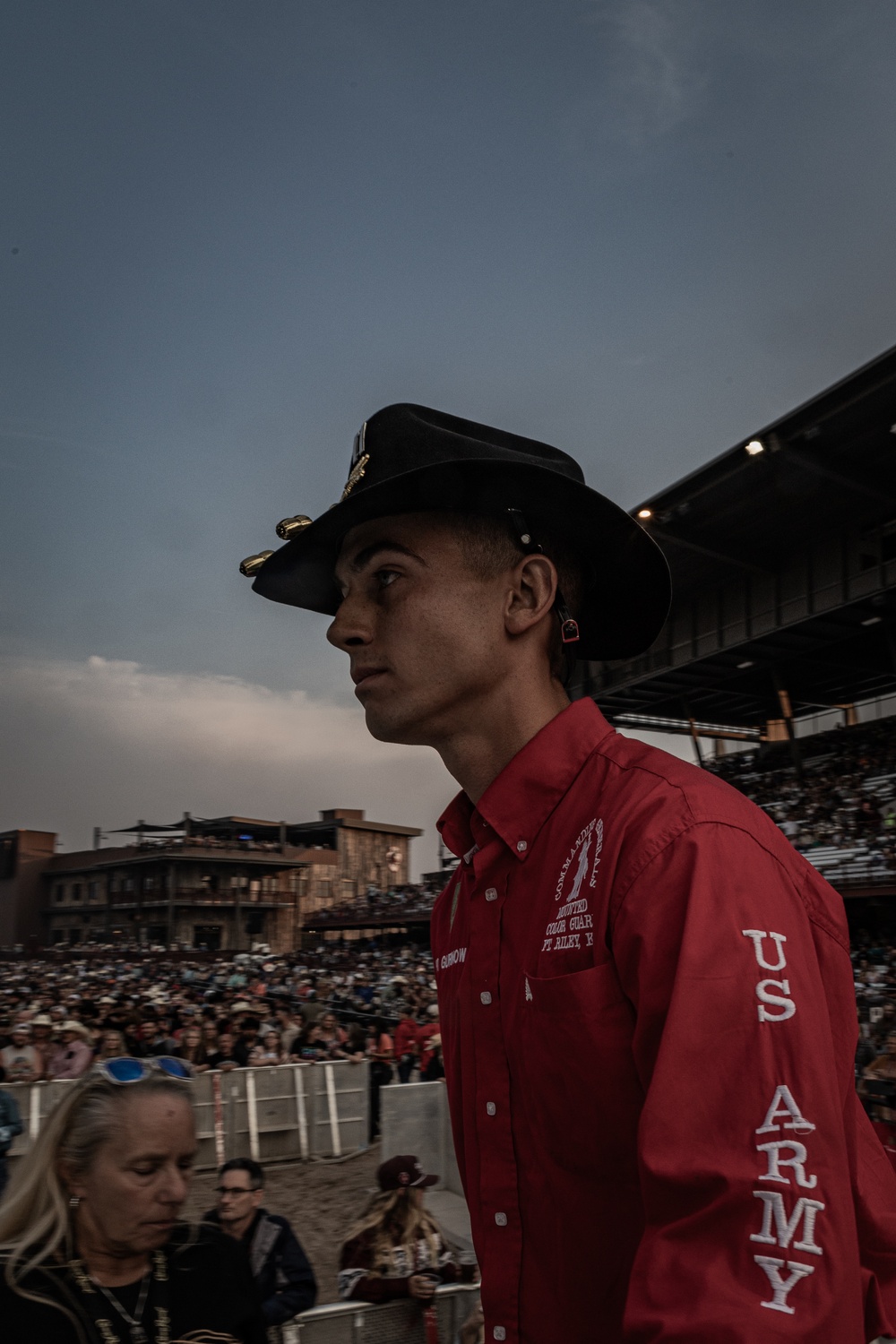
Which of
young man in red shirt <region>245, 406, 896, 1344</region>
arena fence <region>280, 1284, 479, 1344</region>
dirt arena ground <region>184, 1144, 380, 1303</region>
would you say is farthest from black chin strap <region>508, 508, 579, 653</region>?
dirt arena ground <region>184, 1144, 380, 1303</region>

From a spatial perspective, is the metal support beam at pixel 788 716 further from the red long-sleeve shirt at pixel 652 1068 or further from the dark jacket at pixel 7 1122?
the red long-sleeve shirt at pixel 652 1068

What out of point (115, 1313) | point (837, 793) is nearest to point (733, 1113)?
point (115, 1313)

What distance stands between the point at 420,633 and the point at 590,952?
1.78 ft

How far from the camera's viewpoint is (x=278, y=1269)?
5.14 meters

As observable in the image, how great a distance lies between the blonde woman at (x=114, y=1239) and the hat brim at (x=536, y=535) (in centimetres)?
161

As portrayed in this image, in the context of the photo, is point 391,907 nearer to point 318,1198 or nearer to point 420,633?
point 318,1198

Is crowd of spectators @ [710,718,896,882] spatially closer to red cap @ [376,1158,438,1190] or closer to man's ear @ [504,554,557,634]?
red cap @ [376,1158,438,1190]

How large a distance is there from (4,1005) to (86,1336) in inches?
853

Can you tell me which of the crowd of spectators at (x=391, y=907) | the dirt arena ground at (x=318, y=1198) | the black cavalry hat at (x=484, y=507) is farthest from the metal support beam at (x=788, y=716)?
the black cavalry hat at (x=484, y=507)

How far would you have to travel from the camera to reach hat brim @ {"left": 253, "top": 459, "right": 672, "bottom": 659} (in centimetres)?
146

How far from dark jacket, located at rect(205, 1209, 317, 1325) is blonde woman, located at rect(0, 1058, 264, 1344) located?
2.75 m

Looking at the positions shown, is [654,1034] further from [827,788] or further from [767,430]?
[827,788]

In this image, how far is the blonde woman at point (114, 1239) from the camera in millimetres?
2182

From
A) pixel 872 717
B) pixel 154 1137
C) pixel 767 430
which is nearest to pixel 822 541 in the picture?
pixel 767 430
